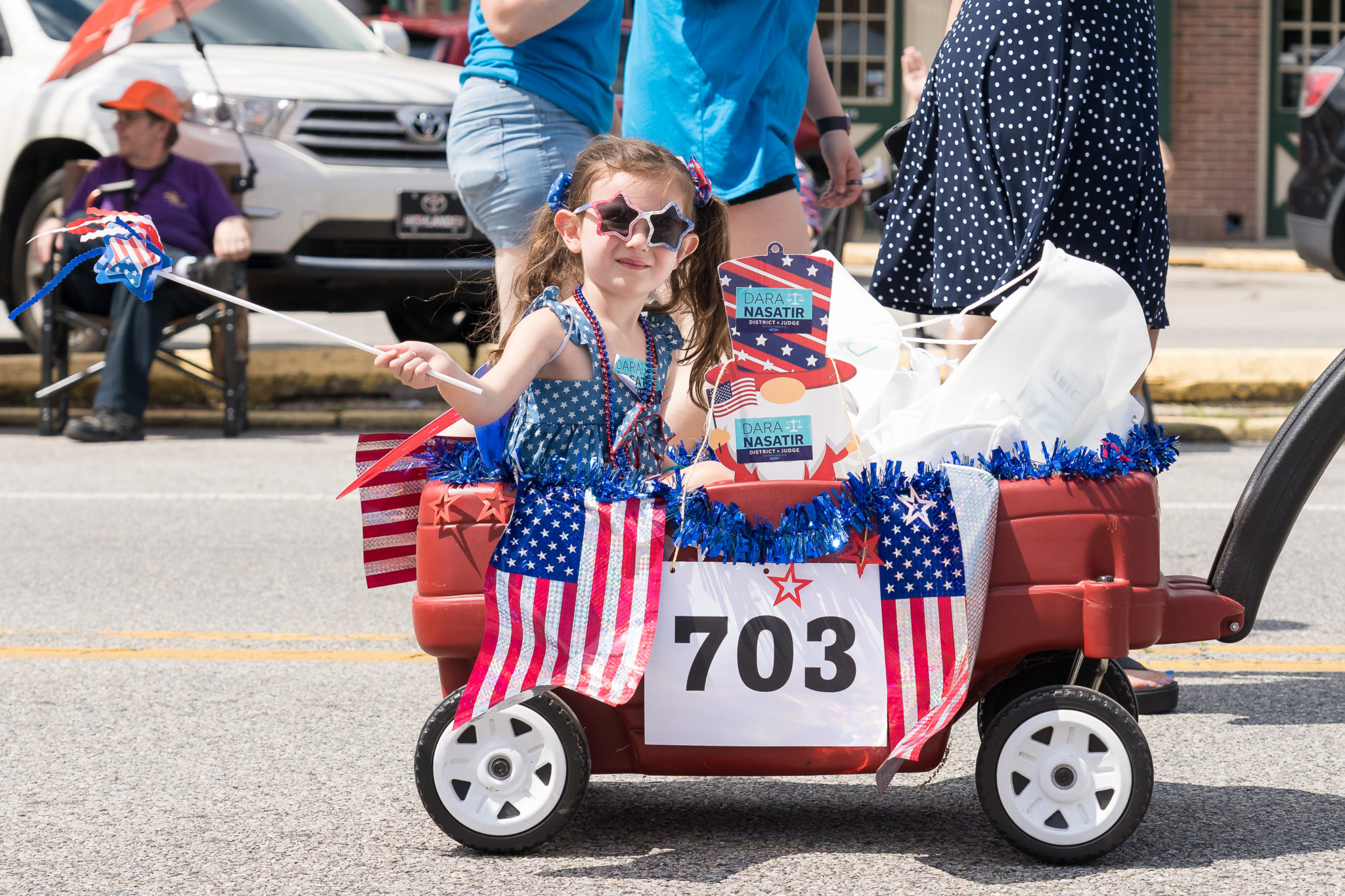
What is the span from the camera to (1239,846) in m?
2.80

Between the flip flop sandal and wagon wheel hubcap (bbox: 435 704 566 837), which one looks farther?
the flip flop sandal

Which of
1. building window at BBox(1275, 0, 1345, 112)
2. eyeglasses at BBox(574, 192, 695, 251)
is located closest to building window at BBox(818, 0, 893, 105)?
building window at BBox(1275, 0, 1345, 112)

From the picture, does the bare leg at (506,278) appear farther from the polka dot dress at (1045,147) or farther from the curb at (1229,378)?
the curb at (1229,378)

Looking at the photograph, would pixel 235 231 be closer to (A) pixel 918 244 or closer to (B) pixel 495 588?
(A) pixel 918 244

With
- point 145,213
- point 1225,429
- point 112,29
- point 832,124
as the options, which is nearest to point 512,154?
point 832,124

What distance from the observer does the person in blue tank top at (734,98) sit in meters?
3.87

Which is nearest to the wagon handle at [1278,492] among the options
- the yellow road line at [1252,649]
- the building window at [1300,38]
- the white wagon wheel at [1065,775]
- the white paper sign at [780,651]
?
the white wagon wheel at [1065,775]

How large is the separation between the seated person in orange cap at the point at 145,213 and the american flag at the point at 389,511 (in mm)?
4771

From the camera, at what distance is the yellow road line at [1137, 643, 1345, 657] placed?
4148 millimetres

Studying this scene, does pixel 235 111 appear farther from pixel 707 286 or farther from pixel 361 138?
pixel 707 286

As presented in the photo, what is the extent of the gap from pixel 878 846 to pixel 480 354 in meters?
6.59

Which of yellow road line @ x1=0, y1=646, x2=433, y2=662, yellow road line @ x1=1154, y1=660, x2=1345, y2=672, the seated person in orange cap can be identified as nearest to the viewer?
yellow road line @ x1=1154, y1=660, x2=1345, y2=672

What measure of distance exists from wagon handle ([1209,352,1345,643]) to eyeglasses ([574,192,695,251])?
3.66 ft

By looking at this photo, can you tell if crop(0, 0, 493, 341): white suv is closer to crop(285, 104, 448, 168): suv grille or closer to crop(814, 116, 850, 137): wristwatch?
crop(285, 104, 448, 168): suv grille
